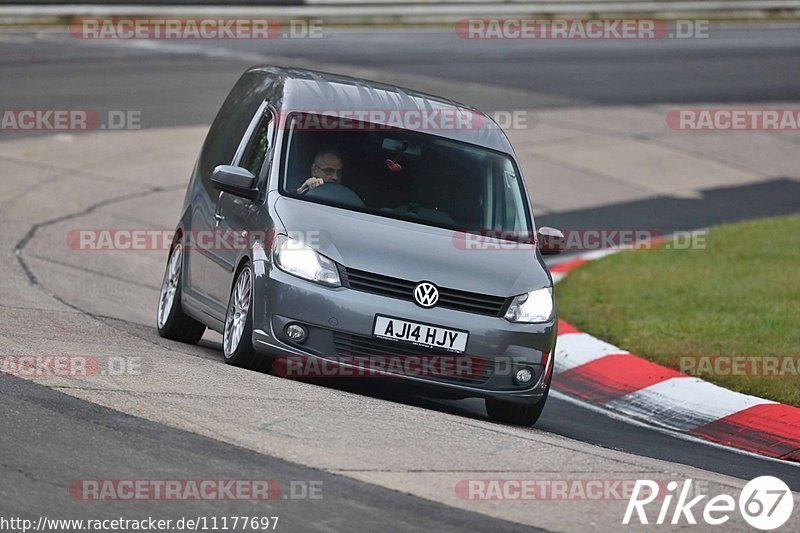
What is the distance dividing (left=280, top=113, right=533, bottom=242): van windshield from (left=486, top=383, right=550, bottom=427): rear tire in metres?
1.07

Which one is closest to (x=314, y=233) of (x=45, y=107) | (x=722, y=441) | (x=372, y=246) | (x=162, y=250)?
(x=372, y=246)

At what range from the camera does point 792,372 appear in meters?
11.0

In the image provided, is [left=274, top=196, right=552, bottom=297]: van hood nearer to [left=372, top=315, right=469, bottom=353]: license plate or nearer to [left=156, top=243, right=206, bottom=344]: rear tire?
[left=372, top=315, right=469, bottom=353]: license plate

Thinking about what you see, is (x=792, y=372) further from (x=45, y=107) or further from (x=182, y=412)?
(x=45, y=107)

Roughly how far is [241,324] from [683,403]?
3307mm

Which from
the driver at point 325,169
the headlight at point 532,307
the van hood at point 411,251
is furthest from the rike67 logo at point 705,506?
the driver at point 325,169

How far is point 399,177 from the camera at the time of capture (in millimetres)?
9477

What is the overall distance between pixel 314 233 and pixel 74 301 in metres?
3.46
